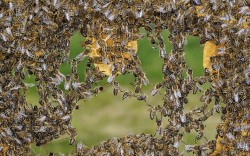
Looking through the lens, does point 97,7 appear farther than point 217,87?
No

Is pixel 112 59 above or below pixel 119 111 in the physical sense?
below

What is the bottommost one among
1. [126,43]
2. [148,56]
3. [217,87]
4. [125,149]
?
[125,149]

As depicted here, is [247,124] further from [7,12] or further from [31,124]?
[7,12]

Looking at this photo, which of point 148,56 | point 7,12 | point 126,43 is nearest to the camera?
point 7,12

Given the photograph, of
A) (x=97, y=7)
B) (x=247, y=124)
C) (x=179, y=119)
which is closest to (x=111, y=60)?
(x=97, y=7)

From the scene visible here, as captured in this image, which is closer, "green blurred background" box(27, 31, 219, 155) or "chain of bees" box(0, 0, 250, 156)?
"chain of bees" box(0, 0, 250, 156)

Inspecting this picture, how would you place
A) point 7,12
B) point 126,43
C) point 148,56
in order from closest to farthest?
point 7,12 < point 126,43 < point 148,56

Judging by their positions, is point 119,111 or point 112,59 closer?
point 112,59

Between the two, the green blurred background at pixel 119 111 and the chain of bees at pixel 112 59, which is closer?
the chain of bees at pixel 112 59
